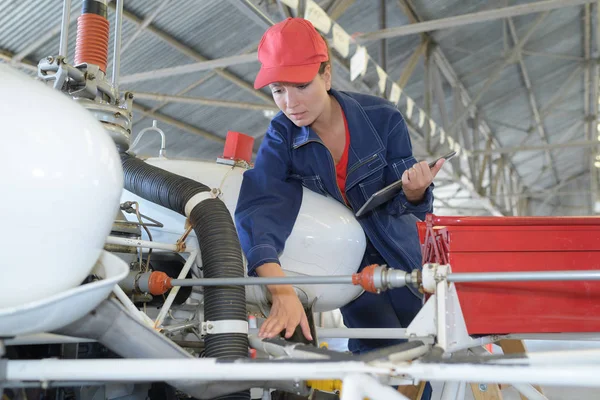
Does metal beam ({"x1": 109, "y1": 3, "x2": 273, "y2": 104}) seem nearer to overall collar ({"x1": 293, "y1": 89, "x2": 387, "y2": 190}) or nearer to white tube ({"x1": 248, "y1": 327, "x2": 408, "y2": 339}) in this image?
overall collar ({"x1": 293, "y1": 89, "x2": 387, "y2": 190})

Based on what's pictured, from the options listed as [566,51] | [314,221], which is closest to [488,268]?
[314,221]

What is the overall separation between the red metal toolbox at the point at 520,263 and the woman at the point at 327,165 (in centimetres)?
22

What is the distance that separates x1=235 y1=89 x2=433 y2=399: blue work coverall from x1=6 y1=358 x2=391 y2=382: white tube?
66 cm

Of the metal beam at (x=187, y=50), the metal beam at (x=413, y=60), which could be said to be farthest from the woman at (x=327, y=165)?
the metal beam at (x=413, y=60)

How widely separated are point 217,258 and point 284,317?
0.58 ft

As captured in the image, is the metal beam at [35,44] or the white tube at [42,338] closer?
the white tube at [42,338]

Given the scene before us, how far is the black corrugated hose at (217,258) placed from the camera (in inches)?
45.8

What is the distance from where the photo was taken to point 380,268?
1.07 meters

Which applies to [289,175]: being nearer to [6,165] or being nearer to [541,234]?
[541,234]

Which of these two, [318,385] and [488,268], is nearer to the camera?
[488,268]

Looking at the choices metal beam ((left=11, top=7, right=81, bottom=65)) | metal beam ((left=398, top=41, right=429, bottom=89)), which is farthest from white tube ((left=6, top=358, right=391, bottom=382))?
metal beam ((left=398, top=41, right=429, bottom=89))

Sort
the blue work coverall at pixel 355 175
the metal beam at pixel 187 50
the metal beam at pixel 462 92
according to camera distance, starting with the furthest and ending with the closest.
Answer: the metal beam at pixel 462 92 < the metal beam at pixel 187 50 < the blue work coverall at pixel 355 175

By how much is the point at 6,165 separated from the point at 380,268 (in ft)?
2.00

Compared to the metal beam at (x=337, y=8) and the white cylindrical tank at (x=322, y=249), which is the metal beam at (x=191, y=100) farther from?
the white cylindrical tank at (x=322, y=249)
